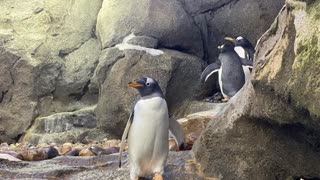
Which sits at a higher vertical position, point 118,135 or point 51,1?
point 51,1

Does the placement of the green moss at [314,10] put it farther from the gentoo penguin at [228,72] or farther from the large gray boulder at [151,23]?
the large gray boulder at [151,23]

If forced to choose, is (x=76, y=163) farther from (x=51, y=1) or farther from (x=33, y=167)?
(x=51, y=1)

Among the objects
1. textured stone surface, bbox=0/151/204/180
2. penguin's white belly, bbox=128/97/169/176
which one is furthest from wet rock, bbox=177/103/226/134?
penguin's white belly, bbox=128/97/169/176

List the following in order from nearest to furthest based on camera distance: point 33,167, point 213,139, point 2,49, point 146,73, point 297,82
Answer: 1. point 297,82
2. point 213,139
3. point 33,167
4. point 146,73
5. point 2,49

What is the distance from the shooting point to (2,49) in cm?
890

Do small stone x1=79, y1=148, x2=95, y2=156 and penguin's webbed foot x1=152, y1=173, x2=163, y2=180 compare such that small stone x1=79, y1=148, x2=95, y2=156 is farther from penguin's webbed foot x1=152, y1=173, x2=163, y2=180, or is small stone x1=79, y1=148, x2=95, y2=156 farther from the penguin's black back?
the penguin's black back

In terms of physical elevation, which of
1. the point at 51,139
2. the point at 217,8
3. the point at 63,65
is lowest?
the point at 51,139

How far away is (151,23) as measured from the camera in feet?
27.1

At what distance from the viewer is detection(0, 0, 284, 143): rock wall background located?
8.07m

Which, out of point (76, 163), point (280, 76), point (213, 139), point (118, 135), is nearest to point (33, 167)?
point (76, 163)

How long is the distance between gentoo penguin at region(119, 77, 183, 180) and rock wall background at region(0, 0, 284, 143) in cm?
383

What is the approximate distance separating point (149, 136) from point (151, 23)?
4.37 metres

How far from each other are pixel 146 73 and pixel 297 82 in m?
4.94

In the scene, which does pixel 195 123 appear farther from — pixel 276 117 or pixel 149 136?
pixel 276 117
